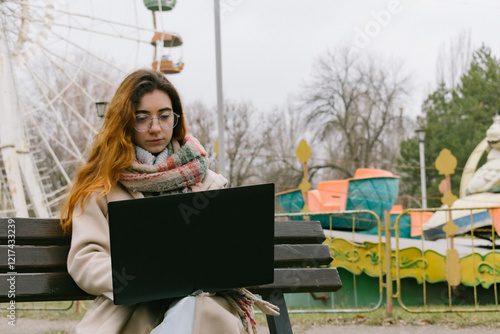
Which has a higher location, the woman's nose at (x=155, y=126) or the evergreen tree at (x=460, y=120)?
the evergreen tree at (x=460, y=120)

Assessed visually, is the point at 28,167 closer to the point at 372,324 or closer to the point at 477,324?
the point at 372,324

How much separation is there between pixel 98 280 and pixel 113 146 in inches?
21.4

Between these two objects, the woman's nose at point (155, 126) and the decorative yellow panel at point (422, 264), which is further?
the decorative yellow panel at point (422, 264)

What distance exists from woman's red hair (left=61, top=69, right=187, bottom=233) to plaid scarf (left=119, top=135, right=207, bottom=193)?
49 millimetres

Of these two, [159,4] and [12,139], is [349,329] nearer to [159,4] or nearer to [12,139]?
[12,139]

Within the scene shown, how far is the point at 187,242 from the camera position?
1.87 meters

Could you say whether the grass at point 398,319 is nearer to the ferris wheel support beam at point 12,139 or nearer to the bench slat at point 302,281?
the bench slat at point 302,281

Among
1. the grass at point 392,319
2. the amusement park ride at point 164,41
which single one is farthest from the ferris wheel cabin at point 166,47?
the grass at point 392,319

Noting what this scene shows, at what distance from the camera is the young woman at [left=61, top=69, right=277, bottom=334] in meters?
2.04

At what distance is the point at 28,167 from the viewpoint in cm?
1236

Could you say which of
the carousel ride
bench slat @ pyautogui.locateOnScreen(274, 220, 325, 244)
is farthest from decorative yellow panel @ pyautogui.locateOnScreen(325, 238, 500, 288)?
bench slat @ pyautogui.locateOnScreen(274, 220, 325, 244)

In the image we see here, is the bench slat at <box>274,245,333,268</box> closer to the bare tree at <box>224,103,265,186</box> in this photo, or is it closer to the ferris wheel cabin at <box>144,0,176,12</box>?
the ferris wheel cabin at <box>144,0,176,12</box>

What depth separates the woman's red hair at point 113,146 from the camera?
2.32 metres

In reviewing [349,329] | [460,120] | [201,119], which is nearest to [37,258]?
[349,329]
